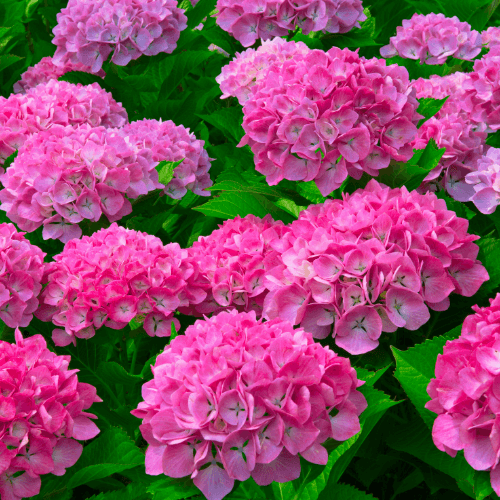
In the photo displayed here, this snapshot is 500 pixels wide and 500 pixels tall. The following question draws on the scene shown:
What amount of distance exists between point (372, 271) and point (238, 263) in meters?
0.41

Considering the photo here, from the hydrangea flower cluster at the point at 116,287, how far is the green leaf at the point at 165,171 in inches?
21.3

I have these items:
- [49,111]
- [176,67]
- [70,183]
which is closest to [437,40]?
[176,67]

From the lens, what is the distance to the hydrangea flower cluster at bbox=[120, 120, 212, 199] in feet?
7.89

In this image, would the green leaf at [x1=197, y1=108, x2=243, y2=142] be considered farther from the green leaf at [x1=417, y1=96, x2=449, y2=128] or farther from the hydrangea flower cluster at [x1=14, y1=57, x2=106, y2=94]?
the hydrangea flower cluster at [x1=14, y1=57, x2=106, y2=94]

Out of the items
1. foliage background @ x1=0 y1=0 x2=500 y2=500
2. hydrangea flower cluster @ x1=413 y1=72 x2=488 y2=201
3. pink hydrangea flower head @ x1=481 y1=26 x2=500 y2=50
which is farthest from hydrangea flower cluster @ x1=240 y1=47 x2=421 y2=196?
pink hydrangea flower head @ x1=481 y1=26 x2=500 y2=50

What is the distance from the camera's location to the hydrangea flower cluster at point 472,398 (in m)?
1.12

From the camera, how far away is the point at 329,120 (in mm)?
1712

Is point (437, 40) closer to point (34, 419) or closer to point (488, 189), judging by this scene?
point (488, 189)

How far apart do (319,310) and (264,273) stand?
0.78 ft

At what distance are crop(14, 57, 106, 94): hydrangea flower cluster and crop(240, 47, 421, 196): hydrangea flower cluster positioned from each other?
1.77m

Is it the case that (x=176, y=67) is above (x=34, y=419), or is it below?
below

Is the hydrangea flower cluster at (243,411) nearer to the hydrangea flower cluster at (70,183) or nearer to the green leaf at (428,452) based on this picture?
the green leaf at (428,452)

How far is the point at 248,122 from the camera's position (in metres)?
1.87

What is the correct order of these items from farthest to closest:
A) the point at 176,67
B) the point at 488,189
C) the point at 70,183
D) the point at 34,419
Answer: the point at 176,67
the point at 70,183
the point at 488,189
the point at 34,419
